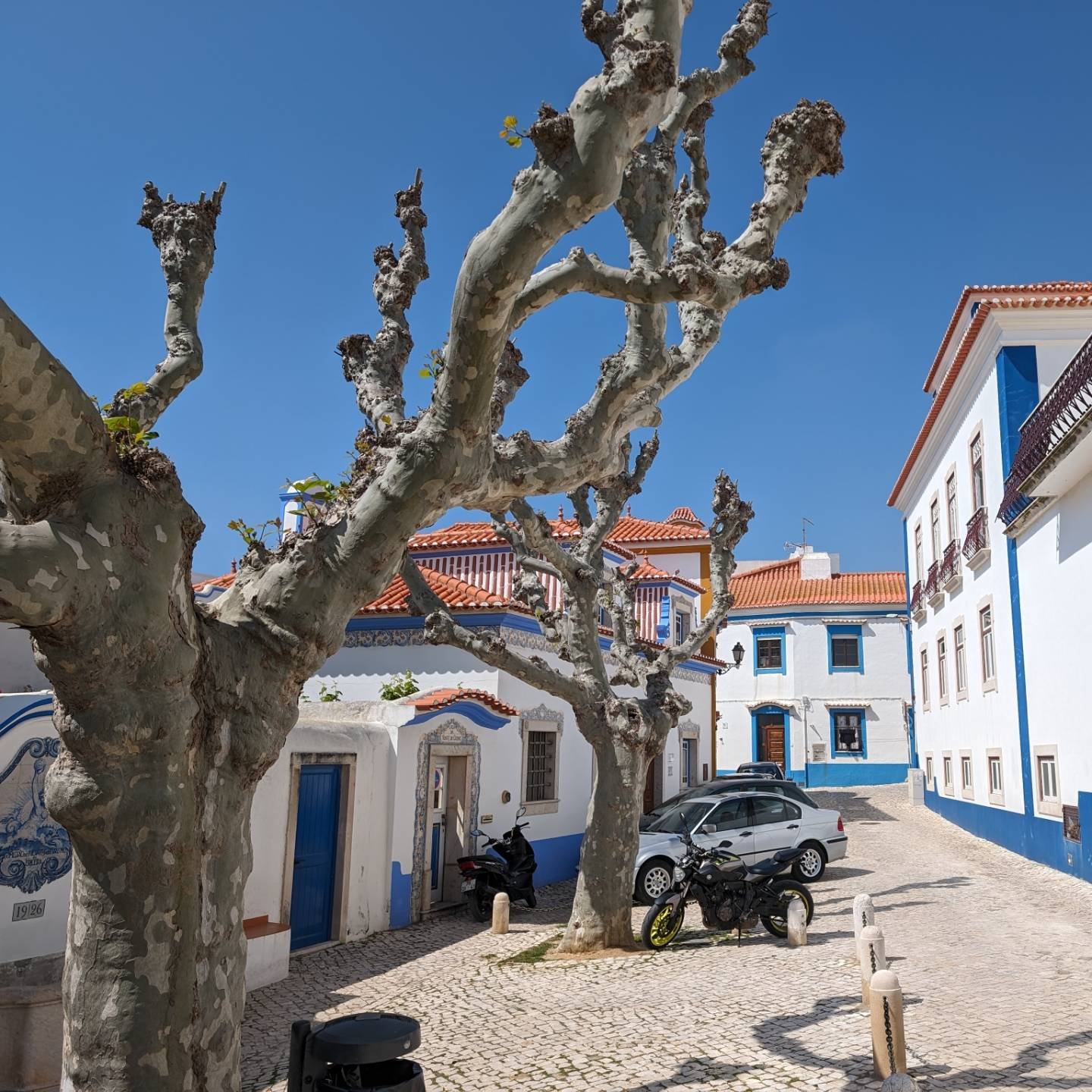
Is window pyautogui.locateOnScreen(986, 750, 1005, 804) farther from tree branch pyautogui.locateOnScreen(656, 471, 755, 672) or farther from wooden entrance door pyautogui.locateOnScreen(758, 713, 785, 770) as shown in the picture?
wooden entrance door pyautogui.locateOnScreen(758, 713, 785, 770)

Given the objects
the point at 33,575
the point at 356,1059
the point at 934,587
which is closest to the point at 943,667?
the point at 934,587

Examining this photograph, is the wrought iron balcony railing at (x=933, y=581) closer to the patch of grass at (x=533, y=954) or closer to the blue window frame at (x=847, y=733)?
the blue window frame at (x=847, y=733)

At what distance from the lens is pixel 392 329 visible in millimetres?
8484

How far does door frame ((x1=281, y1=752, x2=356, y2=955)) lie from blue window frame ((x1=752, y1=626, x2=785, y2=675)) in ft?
92.5

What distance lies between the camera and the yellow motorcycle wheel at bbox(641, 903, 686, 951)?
1024 cm

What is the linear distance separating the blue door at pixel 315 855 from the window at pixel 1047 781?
36.2 feet

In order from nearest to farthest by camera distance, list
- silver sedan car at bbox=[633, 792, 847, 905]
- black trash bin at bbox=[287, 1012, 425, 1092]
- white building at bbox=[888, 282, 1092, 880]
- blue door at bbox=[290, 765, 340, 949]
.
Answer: black trash bin at bbox=[287, 1012, 425, 1092]
blue door at bbox=[290, 765, 340, 949]
silver sedan car at bbox=[633, 792, 847, 905]
white building at bbox=[888, 282, 1092, 880]

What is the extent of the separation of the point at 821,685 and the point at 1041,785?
20757 mm

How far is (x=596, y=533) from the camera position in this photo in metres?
11.1

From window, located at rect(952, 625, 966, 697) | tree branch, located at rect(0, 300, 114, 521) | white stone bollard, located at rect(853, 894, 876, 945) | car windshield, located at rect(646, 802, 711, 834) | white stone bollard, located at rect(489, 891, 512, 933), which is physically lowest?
white stone bollard, located at rect(489, 891, 512, 933)

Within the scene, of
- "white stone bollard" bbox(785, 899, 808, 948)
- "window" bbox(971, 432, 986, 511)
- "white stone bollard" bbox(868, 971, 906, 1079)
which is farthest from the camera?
"window" bbox(971, 432, 986, 511)

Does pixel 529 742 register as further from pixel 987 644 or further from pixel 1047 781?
pixel 987 644

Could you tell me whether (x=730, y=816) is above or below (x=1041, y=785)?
below

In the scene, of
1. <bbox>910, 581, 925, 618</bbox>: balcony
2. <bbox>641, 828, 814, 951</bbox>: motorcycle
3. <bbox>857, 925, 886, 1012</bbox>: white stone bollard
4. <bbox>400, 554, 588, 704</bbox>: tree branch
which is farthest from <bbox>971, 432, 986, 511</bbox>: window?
<bbox>857, 925, 886, 1012</bbox>: white stone bollard
